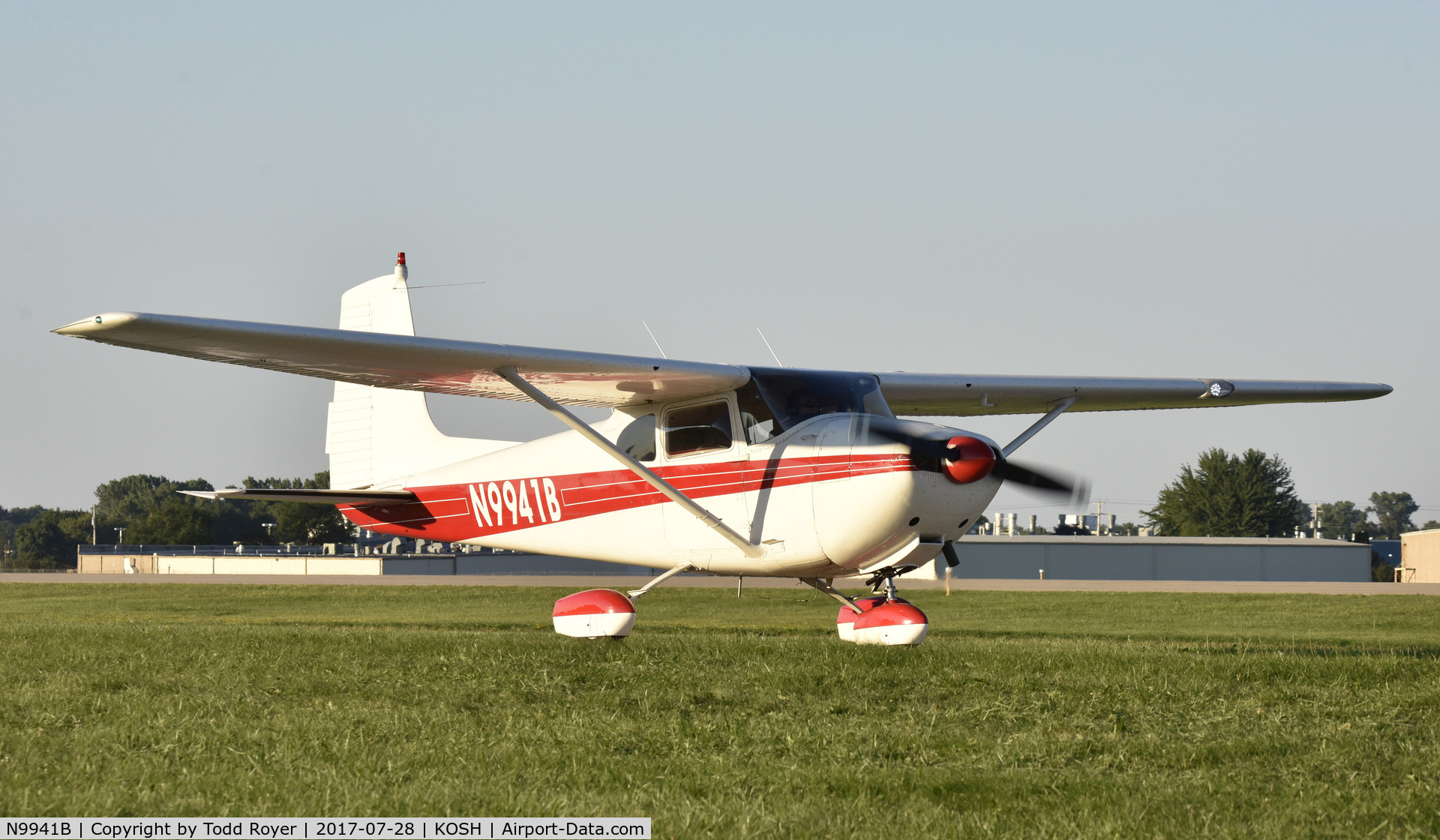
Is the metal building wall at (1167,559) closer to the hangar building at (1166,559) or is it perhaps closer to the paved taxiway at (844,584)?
the hangar building at (1166,559)

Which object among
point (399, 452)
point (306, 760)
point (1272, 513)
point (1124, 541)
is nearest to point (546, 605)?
point (399, 452)

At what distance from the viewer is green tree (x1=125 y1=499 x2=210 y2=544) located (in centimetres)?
9906

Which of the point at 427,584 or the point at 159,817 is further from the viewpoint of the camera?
the point at 427,584

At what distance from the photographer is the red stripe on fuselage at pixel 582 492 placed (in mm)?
11469

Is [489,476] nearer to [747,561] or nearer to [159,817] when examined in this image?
[747,561]

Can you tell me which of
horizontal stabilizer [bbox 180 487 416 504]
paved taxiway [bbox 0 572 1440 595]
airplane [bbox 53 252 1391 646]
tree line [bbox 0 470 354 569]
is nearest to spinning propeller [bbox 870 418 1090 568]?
airplane [bbox 53 252 1391 646]

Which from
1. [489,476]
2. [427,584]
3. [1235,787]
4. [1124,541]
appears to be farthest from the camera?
[1124,541]

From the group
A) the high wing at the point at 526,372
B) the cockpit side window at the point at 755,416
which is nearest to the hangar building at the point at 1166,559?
the high wing at the point at 526,372

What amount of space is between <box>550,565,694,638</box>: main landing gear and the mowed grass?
285 millimetres

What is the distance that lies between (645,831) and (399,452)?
12489 millimetres

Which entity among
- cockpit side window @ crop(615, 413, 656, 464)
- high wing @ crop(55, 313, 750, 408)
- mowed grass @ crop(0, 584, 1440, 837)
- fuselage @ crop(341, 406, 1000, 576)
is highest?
high wing @ crop(55, 313, 750, 408)

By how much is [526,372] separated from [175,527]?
9800 centimetres

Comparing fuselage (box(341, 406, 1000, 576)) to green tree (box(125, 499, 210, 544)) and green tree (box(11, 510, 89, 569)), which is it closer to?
green tree (box(125, 499, 210, 544))

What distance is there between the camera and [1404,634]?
19.7m
